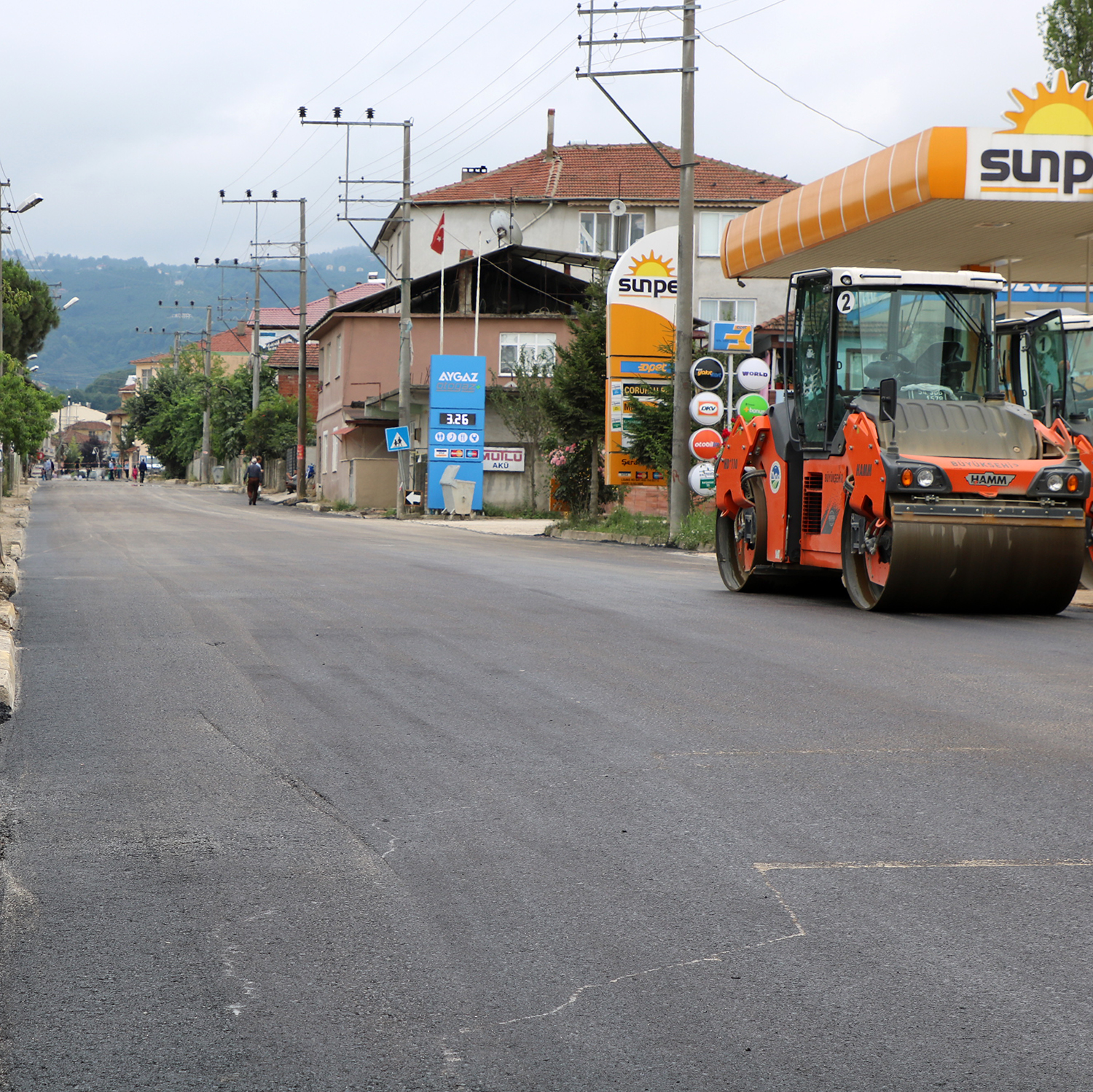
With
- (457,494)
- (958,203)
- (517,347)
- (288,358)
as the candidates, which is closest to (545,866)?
(958,203)

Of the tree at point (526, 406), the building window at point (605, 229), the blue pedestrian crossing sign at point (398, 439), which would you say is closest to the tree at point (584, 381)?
the tree at point (526, 406)

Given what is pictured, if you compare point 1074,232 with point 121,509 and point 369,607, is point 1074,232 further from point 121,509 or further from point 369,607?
point 121,509

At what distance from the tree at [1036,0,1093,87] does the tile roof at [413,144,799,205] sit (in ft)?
81.9

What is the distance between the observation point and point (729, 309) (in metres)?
59.5

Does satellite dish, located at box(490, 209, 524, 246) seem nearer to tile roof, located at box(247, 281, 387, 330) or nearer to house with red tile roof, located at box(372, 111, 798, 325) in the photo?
house with red tile roof, located at box(372, 111, 798, 325)

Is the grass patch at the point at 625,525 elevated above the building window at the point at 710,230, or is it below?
below

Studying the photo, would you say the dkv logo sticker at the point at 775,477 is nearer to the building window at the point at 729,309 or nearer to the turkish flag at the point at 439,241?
the turkish flag at the point at 439,241

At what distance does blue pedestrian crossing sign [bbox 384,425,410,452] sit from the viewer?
4334 centimetres

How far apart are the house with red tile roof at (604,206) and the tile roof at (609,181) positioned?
5 cm

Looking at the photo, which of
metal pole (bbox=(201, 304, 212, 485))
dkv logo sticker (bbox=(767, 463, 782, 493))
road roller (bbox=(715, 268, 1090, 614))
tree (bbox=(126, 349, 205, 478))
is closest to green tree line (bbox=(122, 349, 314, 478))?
tree (bbox=(126, 349, 205, 478))

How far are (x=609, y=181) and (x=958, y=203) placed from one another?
44852mm

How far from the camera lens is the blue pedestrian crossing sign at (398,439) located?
43344 millimetres

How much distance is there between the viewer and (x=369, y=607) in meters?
13.3

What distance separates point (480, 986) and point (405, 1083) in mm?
584
